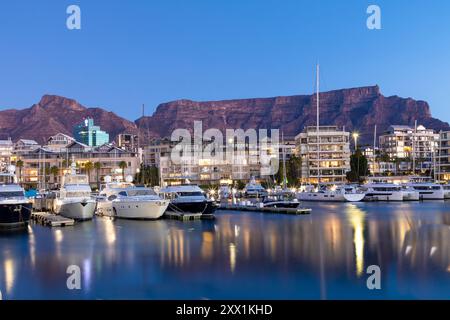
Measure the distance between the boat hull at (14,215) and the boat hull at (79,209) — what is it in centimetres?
793

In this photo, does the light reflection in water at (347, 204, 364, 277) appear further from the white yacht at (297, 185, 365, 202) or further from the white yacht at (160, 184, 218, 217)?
the white yacht at (297, 185, 365, 202)

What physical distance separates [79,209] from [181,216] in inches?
479

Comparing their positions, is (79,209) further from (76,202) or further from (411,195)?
(411,195)

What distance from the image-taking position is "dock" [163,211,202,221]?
62.6 meters

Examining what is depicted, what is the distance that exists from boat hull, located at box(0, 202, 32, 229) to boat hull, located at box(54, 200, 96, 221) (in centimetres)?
793

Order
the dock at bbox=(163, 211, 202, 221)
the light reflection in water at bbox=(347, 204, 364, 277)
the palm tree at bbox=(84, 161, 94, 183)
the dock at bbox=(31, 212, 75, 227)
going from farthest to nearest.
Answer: the palm tree at bbox=(84, 161, 94, 183) < the dock at bbox=(163, 211, 202, 221) < the dock at bbox=(31, 212, 75, 227) < the light reflection in water at bbox=(347, 204, 364, 277)

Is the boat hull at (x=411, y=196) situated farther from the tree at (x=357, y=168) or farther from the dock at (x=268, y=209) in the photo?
the dock at (x=268, y=209)

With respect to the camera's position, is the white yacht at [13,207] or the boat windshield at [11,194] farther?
the boat windshield at [11,194]

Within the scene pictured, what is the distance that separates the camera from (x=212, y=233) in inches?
1969

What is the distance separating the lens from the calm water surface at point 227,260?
86.2 ft

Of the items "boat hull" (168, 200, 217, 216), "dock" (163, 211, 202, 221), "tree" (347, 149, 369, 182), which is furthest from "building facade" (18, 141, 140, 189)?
"boat hull" (168, 200, 217, 216)

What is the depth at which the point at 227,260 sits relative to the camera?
34719 millimetres

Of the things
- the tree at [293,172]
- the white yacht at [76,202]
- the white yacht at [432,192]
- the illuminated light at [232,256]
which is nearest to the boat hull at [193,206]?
the white yacht at [76,202]
